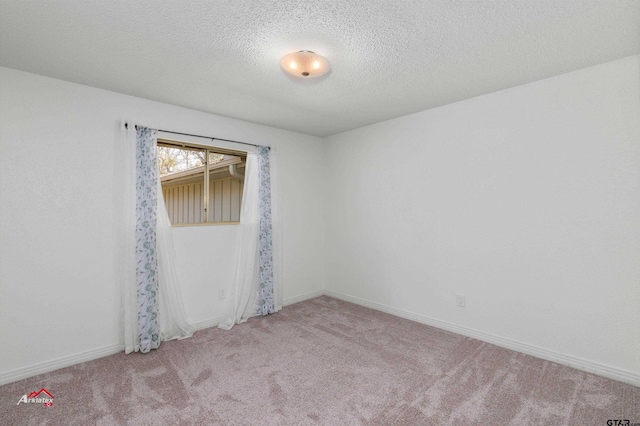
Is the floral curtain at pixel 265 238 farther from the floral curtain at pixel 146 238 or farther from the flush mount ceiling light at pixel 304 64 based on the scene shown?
the flush mount ceiling light at pixel 304 64

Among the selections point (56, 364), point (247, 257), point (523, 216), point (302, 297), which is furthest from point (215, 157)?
point (523, 216)

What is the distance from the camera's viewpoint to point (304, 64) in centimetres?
211

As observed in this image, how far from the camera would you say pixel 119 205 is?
2.83 metres

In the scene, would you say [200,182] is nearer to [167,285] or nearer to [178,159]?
[178,159]

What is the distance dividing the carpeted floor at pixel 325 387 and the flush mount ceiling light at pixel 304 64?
2305mm

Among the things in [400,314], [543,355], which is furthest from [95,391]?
[543,355]

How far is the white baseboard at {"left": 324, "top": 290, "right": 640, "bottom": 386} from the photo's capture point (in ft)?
7.40

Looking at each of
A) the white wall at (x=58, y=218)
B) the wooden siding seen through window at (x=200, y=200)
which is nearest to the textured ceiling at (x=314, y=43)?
the white wall at (x=58, y=218)

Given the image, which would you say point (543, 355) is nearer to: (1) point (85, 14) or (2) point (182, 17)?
(2) point (182, 17)

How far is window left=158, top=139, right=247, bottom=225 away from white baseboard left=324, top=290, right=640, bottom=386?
2.34 meters

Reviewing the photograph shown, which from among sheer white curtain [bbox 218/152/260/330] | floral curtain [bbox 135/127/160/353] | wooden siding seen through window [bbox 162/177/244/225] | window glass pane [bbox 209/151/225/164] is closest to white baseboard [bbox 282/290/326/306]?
sheer white curtain [bbox 218/152/260/330]

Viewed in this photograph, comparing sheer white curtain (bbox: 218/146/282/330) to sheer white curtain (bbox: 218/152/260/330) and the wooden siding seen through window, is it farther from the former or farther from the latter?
the wooden siding seen through window

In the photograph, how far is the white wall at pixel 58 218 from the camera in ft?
7.70

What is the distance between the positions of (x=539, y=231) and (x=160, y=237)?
3529 millimetres
